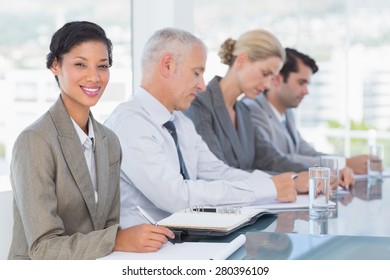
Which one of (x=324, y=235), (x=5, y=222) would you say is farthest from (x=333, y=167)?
(x=5, y=222)

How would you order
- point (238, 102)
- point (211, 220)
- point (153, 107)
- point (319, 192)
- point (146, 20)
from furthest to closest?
point (146, 20), point (238, 102), point (153, 107), point (319, 192), point (211, 220)

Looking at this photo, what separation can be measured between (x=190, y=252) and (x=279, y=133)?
7.85 ft

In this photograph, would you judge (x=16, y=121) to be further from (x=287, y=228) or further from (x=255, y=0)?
(x=255, y=0)

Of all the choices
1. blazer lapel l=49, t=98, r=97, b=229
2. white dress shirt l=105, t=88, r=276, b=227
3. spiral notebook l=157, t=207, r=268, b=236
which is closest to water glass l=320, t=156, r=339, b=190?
white dress shirt l=105, t=88, r=276, b=227

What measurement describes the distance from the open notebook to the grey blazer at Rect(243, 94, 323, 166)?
1984mm

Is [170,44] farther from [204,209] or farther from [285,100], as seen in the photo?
[285,100]

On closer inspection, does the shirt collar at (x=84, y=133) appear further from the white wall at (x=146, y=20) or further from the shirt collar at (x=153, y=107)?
the white wall at (x=146, y=20)

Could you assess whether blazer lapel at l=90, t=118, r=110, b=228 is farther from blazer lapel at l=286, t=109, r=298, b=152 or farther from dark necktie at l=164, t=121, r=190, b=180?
blazer lapel at l=286, t=109, r=298, b=152

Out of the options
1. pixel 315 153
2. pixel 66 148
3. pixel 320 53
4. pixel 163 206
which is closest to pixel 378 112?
pixel 320 53

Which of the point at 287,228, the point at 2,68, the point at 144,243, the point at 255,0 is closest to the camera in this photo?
the point at 144,243

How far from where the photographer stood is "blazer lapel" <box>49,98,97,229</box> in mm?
1835

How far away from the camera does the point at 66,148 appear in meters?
1.83

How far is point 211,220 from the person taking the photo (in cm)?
192
